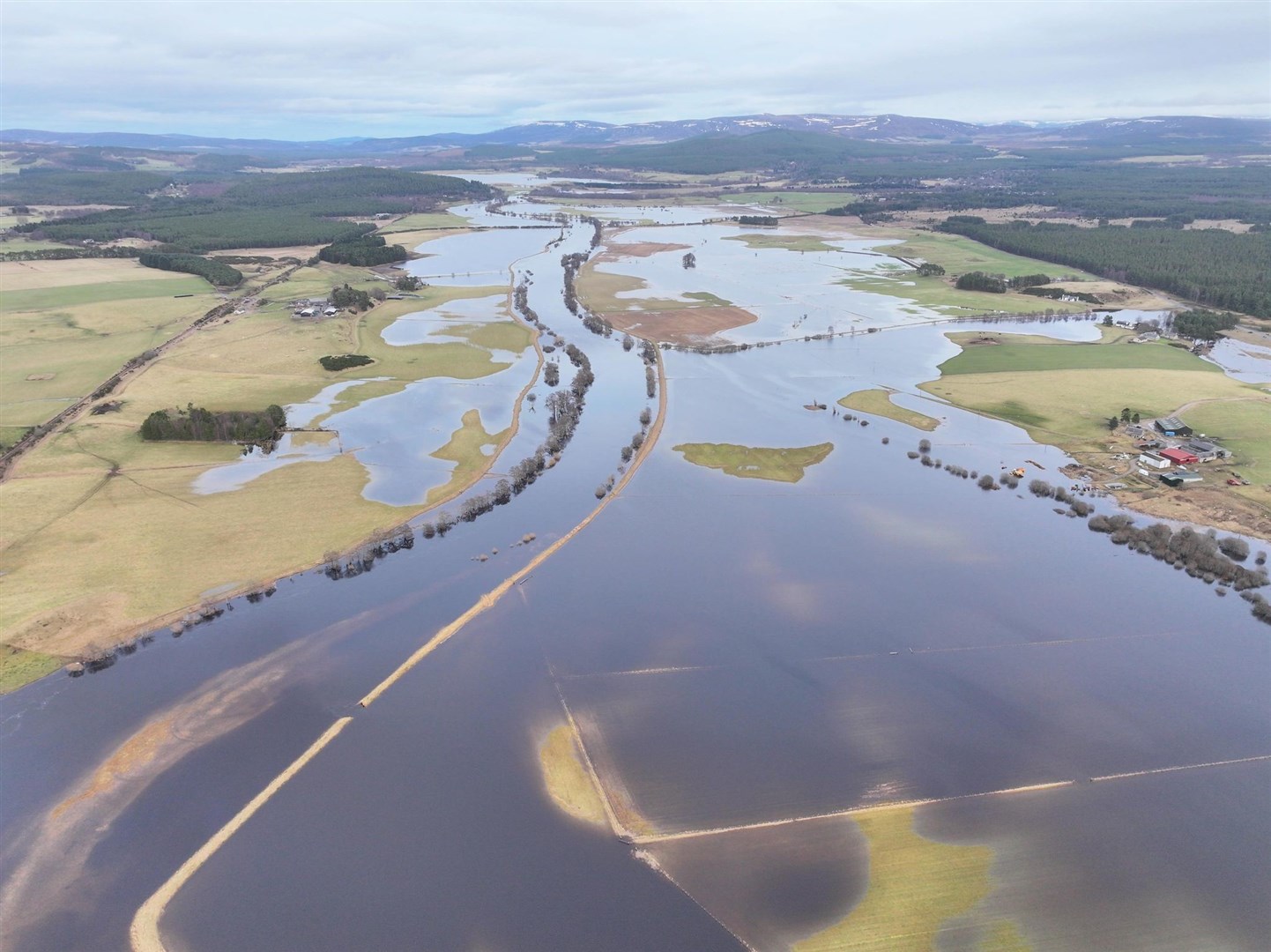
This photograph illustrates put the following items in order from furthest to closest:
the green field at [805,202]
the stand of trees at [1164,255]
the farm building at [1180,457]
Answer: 1. the green field at [805,202]
2. the stand of trees at [1164,255]
3. the farm building at [1180,457]

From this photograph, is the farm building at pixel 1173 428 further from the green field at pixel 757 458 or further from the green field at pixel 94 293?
the green field at pixel 94 293

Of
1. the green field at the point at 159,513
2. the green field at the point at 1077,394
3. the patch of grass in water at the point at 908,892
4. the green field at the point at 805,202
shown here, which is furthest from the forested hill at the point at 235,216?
the patch of grass in water at the point at 908,892

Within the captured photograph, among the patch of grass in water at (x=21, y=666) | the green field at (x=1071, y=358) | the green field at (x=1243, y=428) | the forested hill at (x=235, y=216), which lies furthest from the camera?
the forested hill at (x=235, y=216)

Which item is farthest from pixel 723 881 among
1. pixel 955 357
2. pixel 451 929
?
pixel 955 357

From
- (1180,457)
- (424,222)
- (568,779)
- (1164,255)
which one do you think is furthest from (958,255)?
(568,779)

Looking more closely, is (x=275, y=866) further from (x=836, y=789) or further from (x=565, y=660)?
(x=836, y=789)

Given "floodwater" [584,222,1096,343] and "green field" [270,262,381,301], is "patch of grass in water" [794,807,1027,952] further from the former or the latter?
"green field" [270,262,381,301]

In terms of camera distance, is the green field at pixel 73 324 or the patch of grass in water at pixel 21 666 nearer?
the patch of grass in water at pixel 21 666

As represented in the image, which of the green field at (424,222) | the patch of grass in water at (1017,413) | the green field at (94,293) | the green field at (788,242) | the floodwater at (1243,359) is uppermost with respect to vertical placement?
the green field at (424,222)
